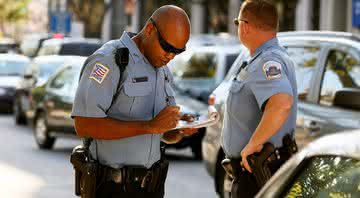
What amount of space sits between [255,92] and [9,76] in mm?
20395

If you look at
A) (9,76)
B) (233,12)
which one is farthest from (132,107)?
(233,12)

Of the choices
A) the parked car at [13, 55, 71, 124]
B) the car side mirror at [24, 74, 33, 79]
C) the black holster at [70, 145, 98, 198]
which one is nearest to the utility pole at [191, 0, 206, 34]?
the parked car at [13, 55, 71, 124]

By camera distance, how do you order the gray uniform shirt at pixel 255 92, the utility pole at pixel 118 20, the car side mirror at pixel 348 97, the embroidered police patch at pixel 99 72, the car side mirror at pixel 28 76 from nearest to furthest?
the embroidered police patch at pixel 99 72 → the gray uniform shirt at pixel 255 92 → the car side mirror at pixel 348 97 → the car side mirror at pixel 28 76 → the utility pole at pixel 118 20

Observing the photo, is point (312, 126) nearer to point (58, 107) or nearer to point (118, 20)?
point (58, 107)

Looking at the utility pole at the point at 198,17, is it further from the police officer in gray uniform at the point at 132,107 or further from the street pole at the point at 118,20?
the police officer in gray uniform at the point at 132,107

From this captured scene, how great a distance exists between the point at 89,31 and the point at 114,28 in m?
20.3

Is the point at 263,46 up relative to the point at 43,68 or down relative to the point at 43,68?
up

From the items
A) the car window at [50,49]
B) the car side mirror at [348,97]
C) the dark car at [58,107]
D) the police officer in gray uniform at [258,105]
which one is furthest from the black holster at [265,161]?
the car window at [50,49]

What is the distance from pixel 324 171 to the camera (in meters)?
3.87

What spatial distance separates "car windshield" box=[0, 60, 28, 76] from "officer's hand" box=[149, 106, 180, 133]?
21.2 meters

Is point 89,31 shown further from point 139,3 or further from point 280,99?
point 280,99

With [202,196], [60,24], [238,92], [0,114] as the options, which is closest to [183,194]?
[202,196]

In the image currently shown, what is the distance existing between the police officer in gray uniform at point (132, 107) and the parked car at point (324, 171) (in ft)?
4.13

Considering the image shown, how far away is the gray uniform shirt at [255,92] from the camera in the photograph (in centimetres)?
596
